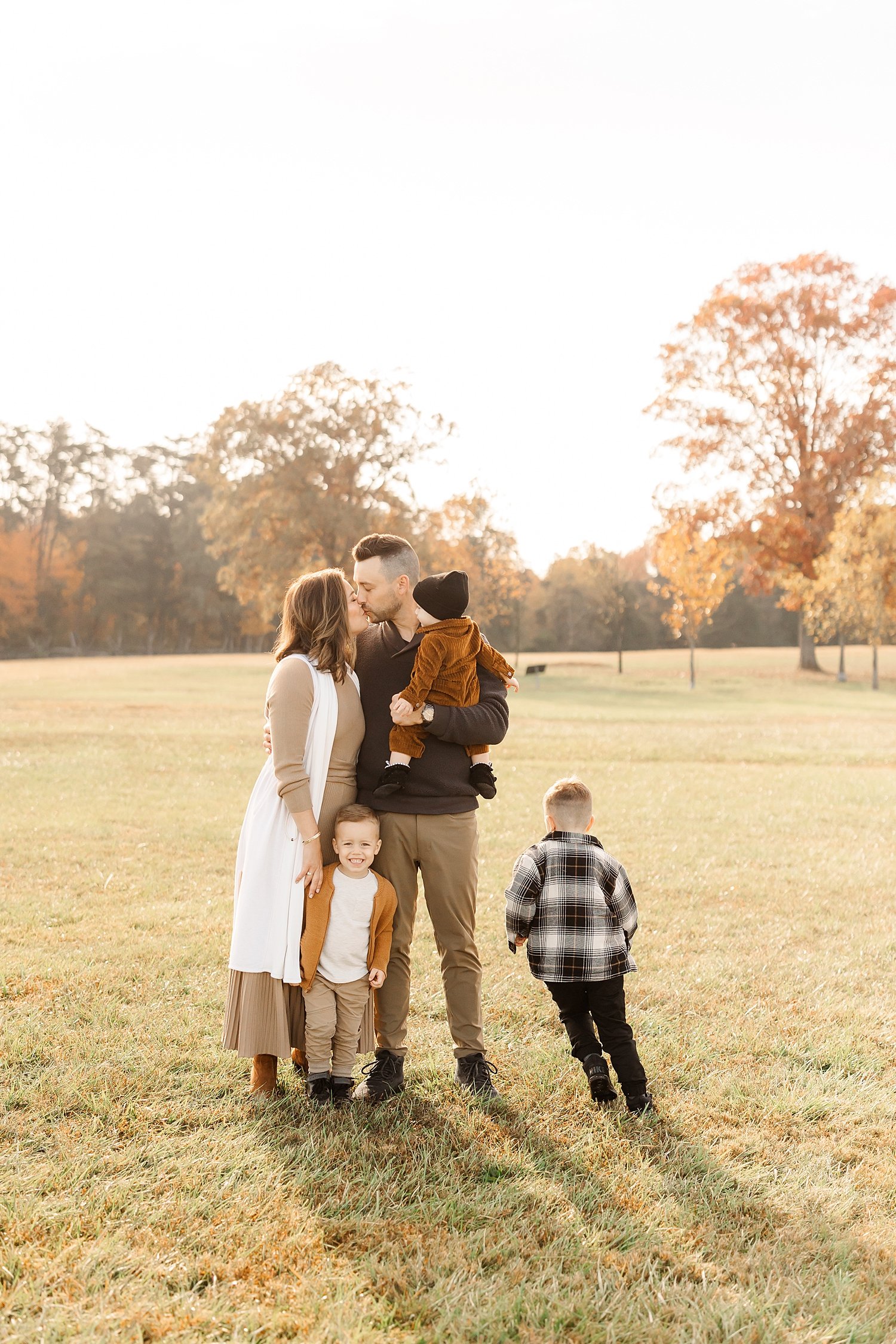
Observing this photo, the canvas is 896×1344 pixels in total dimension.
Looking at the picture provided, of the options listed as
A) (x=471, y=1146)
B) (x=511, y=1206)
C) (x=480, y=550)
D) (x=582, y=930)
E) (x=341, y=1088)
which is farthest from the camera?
(x=480, y=550)

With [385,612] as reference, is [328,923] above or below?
below

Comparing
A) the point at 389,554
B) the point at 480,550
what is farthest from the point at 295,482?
the point at 389,554

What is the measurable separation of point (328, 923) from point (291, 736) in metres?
0.76

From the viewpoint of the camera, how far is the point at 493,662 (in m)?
4.17

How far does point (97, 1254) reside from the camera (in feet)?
9.37

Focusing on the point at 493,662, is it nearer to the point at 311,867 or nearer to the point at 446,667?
the point at 446,667

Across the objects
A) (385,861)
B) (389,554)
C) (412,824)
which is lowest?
(385,861)

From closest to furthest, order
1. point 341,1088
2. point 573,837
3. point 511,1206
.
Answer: point 511,1206 → point 341,1088 → point 573,837

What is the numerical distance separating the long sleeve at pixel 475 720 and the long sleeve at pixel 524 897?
1.81ft

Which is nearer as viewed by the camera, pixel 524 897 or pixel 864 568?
pixel 524 897

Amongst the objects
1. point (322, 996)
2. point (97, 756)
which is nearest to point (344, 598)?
point (322, 996)

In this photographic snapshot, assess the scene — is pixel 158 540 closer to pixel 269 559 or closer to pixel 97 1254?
pixel 269 559

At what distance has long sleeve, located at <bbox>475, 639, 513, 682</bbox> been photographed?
4133 millimetres

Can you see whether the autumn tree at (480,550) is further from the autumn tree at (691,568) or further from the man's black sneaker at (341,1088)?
the man's black sneaker at (341,1088)
